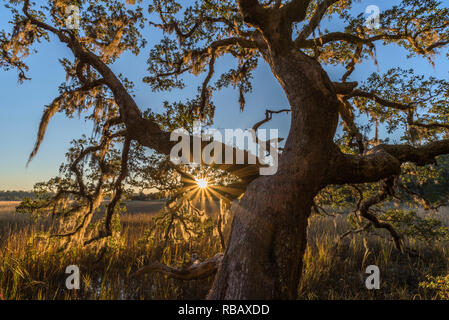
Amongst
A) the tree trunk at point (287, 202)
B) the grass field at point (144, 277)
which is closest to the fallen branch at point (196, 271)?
the tree trunk at point (287, 202)

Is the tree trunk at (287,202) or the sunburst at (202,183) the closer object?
the tree trunk at (287,202)

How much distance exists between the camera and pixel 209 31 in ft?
19.6

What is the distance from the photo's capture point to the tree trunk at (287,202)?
2307 millimetres

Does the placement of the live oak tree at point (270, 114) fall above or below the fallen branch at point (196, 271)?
above

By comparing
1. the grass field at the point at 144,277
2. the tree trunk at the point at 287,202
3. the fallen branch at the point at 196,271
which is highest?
the tree trunk at the point at 287,202

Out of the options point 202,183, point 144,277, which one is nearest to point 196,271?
point 202,183

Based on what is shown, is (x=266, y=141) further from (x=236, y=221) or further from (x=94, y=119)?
(x=94, y=119)

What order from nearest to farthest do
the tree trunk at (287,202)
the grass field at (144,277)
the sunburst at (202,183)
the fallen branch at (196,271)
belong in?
the tree trunk at (287,202), the fallen branch at (196,271), the sunburst at (202,183), the grass field at (144,277)

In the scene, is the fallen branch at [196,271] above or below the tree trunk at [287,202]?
below

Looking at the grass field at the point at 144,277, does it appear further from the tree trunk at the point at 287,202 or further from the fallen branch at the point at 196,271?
the tree trunk at the point at 287,202

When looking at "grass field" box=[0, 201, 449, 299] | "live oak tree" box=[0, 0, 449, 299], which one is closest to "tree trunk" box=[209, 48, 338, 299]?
"live oak tree" box=[0, 0, 449, 299]

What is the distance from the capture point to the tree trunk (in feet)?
7.57

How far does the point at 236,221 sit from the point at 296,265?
0.98 metres

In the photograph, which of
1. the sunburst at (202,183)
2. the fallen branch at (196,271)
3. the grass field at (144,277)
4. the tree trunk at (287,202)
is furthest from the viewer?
the grass field at (144,277)
